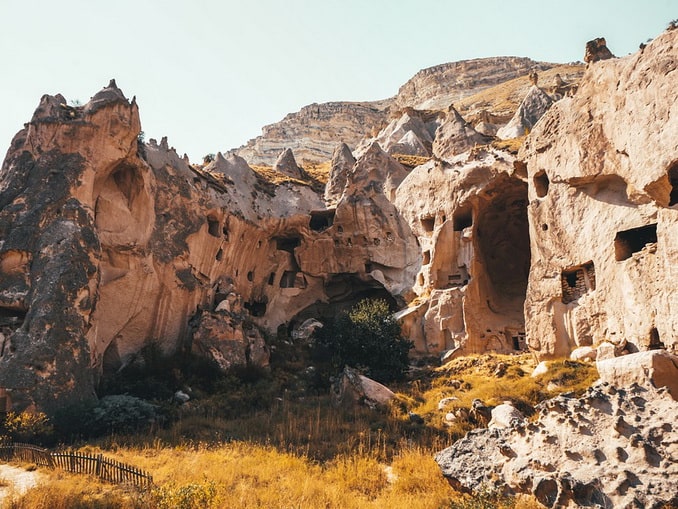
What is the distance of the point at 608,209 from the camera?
563 inches

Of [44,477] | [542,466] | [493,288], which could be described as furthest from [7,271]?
[493,288]

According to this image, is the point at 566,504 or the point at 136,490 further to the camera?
the point at 136,490

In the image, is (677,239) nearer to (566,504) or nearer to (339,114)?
(566,504)

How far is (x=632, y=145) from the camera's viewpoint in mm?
12781

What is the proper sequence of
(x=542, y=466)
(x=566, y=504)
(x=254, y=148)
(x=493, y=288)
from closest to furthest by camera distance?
(x=566, y=504) < (x=542, y=466) < (x=493, y=288) < (x=254, y=148)

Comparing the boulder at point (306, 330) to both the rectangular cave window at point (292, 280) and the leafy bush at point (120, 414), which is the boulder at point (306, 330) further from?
the leafy bush at point (120, 414)

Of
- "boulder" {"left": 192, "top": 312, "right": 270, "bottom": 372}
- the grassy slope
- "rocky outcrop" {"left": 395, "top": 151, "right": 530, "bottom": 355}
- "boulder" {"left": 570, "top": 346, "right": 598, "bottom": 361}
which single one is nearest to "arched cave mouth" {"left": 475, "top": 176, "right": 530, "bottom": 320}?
"rocky outcrop" {"left": 395, "top": 151, "right": 530, "bottom": 355}

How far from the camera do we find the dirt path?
279 inches

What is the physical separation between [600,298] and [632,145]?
174 inches

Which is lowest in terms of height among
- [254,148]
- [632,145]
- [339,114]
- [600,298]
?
[600,298]

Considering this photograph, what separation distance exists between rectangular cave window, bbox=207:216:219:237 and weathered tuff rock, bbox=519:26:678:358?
42.4ft

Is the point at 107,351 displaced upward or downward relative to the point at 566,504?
upward

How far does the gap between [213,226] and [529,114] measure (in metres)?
28.6

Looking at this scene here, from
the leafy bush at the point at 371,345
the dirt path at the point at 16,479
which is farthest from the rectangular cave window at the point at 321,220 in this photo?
the dirt path at the point at 16,479
